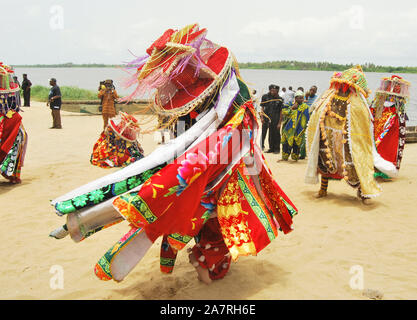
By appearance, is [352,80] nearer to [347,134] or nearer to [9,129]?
[347,134]

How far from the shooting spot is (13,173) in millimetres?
6715

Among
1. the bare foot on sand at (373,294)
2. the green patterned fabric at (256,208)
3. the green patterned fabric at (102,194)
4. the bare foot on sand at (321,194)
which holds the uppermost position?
the green patterned fabric at (102,194)

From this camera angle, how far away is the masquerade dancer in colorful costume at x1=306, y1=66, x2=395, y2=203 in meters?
5.64

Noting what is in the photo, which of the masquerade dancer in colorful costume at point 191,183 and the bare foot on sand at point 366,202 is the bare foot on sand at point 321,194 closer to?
the bare foot on sand at point 366,202

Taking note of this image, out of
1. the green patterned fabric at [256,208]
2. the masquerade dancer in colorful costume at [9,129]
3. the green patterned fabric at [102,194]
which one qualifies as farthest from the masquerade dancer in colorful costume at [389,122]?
the masquerade dancer in colorful costume at [9,129]

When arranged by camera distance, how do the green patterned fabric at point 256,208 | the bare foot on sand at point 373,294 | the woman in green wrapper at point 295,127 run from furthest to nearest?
1. the woman in green wrapper at point 295,127
2. the bare foot on sand at point 373,294
3. the green patterned fabric at point 256,208

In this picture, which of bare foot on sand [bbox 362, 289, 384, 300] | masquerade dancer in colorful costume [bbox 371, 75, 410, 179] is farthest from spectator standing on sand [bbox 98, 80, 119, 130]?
bare foot on sand [bbox 362, 289, 384, 300]

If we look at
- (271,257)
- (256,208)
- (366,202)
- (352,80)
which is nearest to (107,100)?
(352,80)

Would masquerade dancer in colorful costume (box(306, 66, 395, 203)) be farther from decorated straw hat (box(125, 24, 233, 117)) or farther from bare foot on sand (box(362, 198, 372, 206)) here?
decorated straw hat (box(125, 24, 233, 117))

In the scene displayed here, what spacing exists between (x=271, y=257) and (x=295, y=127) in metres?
5.80

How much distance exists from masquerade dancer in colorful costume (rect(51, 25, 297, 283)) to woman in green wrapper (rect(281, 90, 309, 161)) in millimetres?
6225

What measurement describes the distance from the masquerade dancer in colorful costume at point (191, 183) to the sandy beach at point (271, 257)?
1.36 feet

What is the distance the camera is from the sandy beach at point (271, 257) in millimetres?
3297

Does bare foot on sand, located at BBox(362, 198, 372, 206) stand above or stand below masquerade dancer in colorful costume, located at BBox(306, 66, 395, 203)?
below
